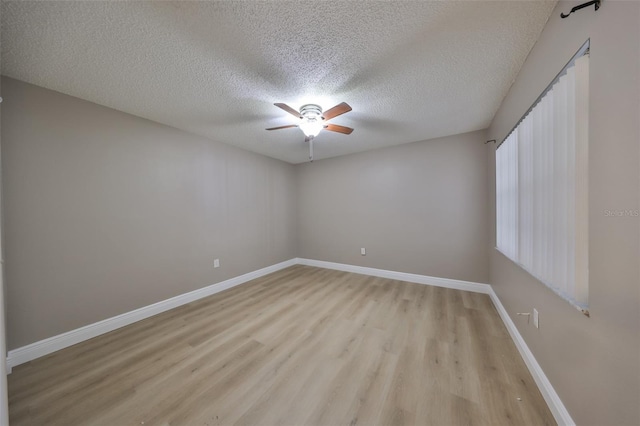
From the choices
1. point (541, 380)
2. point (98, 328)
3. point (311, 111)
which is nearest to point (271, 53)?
point (311, 111)

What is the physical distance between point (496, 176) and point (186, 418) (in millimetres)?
3577

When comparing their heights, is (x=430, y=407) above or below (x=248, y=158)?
below

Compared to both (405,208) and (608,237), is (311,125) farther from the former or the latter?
(405,208)

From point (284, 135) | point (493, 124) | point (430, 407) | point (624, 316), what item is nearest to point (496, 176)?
point (493, 124)

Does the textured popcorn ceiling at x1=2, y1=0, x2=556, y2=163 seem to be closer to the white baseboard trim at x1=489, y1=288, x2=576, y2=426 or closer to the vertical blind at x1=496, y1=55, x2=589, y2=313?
the vertical blind at x1=496, y1=55, x2=589, y2=313

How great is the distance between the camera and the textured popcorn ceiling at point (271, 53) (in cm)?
123

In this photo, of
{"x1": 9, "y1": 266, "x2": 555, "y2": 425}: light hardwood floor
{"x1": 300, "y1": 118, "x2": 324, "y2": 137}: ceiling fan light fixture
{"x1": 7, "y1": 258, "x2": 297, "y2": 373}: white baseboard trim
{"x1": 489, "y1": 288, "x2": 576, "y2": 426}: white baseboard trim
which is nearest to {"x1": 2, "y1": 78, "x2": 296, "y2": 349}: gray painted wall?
{"x1": 7, "y1": 258, "x2": 297, "y2": 373}: white baseboard trim

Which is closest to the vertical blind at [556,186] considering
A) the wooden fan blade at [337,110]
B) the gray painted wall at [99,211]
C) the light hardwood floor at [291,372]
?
the light hardwood floor at [291,372]

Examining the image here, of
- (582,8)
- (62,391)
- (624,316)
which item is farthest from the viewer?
(62,391)

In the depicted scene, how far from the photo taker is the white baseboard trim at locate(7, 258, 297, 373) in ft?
5.84

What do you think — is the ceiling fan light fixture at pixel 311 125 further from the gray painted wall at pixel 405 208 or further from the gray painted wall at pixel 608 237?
the gray painted wall at pixel 405 208

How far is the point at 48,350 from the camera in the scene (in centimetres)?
190

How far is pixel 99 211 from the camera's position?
7.33 ft

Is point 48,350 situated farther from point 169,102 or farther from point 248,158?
point 248,158
